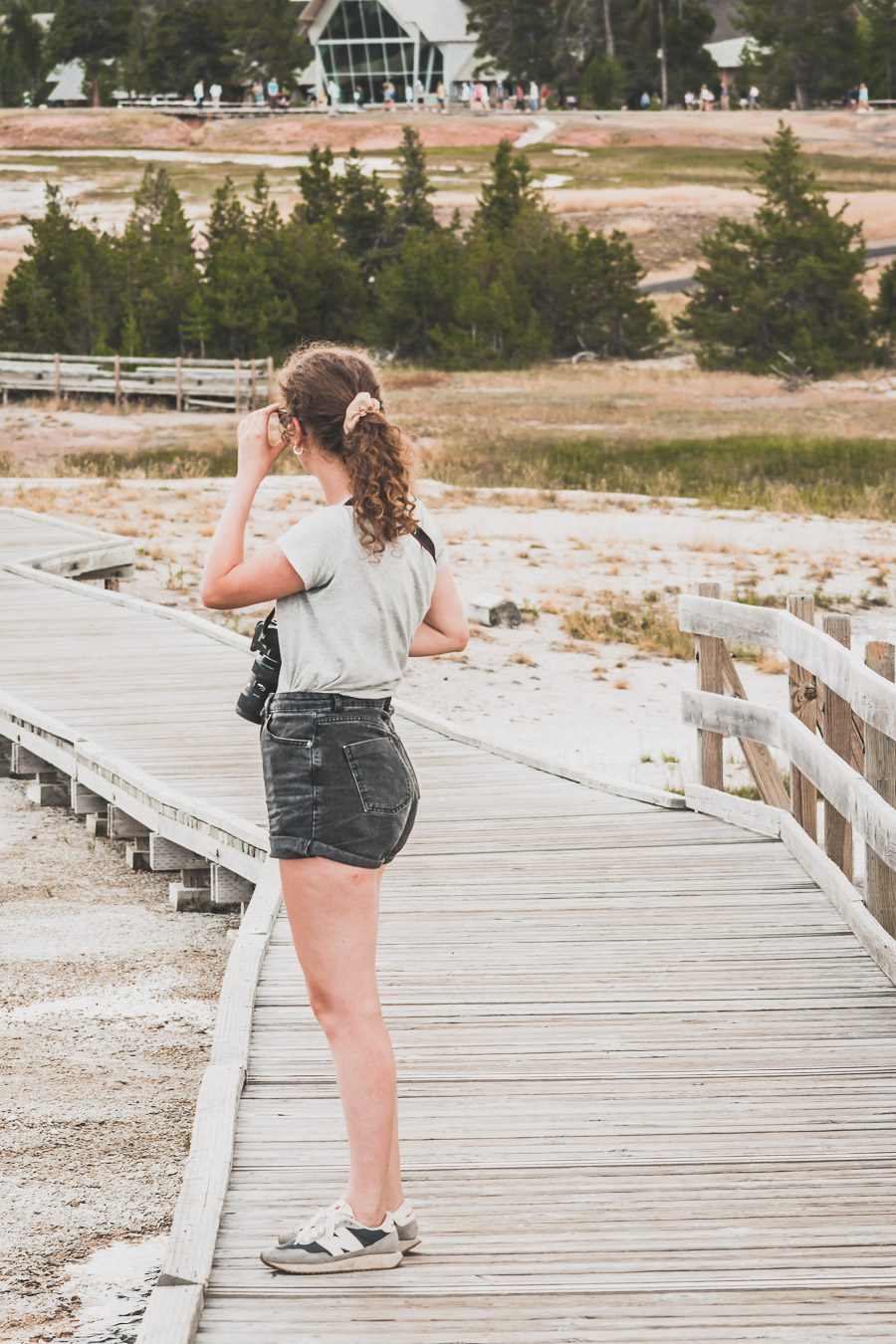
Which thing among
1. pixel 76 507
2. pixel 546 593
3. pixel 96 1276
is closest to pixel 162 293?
pixel 76 507

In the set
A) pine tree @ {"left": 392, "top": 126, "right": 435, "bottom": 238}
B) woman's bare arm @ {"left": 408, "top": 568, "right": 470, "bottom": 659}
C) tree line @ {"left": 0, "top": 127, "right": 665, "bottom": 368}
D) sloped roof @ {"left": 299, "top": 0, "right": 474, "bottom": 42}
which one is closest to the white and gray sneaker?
woman's bare arm @ {"left": 408, "top": 568, "right": 470, "bottom": 659}

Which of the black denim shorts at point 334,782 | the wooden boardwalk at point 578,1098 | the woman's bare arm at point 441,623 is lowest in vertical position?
the wooden boardwalk at point 578,1098

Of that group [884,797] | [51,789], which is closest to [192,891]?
[51,789]

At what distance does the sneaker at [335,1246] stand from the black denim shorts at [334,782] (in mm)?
767

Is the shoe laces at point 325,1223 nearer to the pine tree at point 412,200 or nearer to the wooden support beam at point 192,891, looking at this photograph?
the wooden support beam at point 192,891

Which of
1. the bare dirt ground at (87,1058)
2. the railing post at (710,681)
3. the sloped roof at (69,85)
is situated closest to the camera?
the bare dirt ground at (87,1058)

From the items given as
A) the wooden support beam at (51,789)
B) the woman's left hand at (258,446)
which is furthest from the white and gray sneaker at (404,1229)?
the wooden support beam at (51,789)

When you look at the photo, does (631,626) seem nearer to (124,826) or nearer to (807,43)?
(124,826)

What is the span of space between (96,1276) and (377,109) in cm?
8414

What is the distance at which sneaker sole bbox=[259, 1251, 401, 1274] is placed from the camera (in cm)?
362

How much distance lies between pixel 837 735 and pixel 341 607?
10.8 ft

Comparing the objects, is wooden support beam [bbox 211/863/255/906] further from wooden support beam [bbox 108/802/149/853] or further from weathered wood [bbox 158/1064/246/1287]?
weathered wood [bbox 158/1064/246/1287]

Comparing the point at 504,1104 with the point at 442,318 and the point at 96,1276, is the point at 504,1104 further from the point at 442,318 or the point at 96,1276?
the point at 442,318

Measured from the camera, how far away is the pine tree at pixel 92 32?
8819 centimetres
